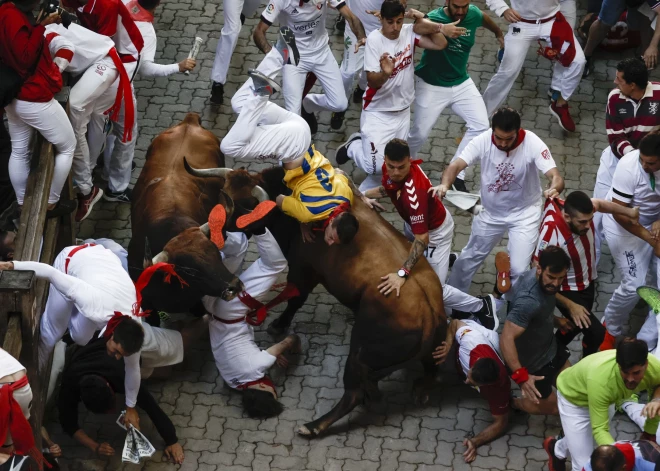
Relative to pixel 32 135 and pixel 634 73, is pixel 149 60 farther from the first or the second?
pixel 634 73

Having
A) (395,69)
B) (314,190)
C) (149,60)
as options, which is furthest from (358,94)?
(314,190)

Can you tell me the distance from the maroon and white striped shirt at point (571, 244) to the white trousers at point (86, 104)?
371 centimetres

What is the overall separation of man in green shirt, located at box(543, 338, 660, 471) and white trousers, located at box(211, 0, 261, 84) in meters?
5.13

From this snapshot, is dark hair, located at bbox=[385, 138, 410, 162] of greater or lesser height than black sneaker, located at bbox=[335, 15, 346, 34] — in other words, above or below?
above

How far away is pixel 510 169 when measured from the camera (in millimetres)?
8609

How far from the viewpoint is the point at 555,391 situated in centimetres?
823

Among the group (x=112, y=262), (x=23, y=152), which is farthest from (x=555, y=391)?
(x=23, y=152)

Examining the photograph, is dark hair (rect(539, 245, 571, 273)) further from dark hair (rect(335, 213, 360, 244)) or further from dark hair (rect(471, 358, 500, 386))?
dark hair (rect(335, 213, 360, 244))

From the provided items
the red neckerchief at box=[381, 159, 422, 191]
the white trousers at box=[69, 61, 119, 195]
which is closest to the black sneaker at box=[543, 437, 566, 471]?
the red neckerchief at box=[381, 159, 422, 191]

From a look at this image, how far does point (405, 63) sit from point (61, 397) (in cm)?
417

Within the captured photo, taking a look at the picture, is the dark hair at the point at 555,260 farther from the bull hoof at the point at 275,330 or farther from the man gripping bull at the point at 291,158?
the bull hoof at the point at 275,330

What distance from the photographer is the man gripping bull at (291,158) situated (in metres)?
8.26

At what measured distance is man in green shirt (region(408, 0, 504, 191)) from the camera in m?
9.92

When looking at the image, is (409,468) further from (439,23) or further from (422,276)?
(439,23)
